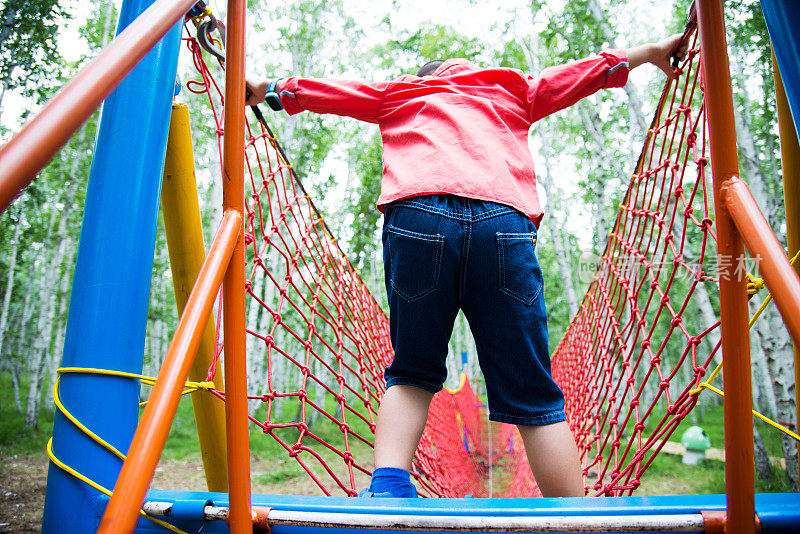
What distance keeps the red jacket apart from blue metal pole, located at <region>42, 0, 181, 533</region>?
13.4 inches

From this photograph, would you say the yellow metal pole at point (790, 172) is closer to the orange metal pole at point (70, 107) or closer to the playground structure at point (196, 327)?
the playground structure at point (196, 327)

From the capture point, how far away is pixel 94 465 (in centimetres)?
67

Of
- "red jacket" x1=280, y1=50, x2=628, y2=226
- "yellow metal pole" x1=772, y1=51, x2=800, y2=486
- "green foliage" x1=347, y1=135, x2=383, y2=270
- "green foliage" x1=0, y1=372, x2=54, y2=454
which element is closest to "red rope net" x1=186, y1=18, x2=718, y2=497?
"yellow metal pole" x1=772, y1=51, x2=800, y2=486

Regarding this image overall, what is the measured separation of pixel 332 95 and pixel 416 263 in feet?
1.42

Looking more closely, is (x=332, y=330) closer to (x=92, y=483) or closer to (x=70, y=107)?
(x=92, y=483)

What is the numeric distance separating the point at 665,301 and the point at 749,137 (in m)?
4.89

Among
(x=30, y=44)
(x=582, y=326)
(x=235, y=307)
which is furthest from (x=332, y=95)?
(x=30, y=44)

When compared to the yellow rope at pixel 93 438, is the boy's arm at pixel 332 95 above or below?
above

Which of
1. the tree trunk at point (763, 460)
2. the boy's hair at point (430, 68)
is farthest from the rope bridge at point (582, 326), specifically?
the tree trunk at point (763, 460)

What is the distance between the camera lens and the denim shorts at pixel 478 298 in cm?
88

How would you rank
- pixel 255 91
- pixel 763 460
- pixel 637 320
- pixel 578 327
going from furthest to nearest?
1. pixel 763 460
2. pixel 578 327
3. pixel 637 320
4. pixel 255 91

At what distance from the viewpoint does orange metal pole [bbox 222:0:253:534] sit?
0.55 meters

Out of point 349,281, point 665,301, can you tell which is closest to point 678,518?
point 665,301

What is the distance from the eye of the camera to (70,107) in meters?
0.39
